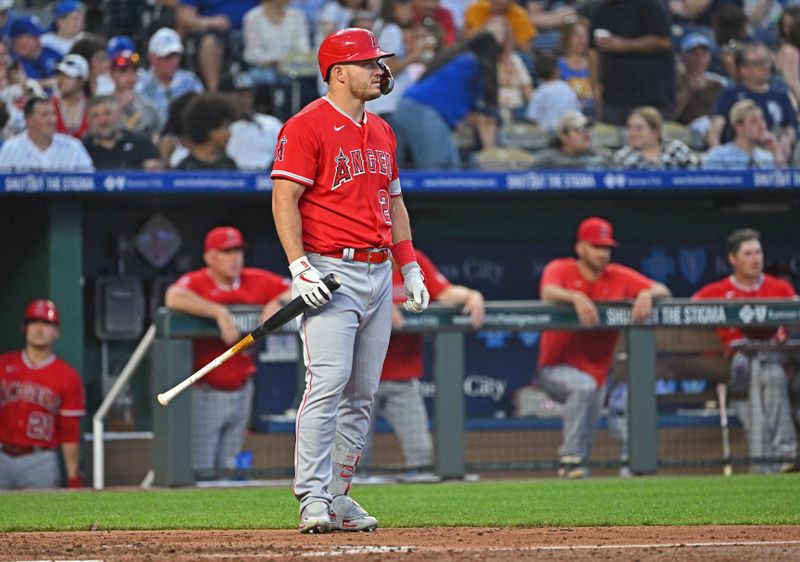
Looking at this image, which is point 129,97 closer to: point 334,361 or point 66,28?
point 66,28

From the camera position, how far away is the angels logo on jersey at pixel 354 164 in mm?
5023

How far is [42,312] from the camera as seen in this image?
8852 millimetres

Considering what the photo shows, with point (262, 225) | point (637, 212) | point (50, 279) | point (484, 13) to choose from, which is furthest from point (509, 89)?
point (50, 279)

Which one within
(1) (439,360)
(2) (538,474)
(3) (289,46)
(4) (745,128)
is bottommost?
(2) (538,474)

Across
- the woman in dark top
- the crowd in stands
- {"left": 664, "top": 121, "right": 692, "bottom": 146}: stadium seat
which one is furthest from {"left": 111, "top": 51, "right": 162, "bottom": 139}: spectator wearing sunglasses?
{"left": 664, "top": 121, "right": 692, "bottom": 146}: stadium seat

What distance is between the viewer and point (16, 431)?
8703 millimetres

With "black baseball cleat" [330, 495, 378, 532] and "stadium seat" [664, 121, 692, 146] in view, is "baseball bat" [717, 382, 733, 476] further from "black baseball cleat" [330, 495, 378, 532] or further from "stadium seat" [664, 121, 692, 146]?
"black baseball cleat" [330, 495, 378, 532]

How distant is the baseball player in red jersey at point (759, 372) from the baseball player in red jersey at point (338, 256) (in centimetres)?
396

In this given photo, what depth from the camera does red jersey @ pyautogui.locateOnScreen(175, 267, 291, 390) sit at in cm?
845

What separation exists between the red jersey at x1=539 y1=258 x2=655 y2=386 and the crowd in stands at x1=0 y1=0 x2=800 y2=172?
4.64ft

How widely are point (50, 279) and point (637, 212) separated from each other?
173 inches

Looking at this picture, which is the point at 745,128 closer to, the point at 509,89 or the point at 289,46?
the point at 509,89

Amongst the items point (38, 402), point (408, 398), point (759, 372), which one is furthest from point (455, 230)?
point (38, 402)

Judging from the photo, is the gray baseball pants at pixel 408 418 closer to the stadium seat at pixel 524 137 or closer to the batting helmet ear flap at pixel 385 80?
the stadium seat at pixel 524 137
